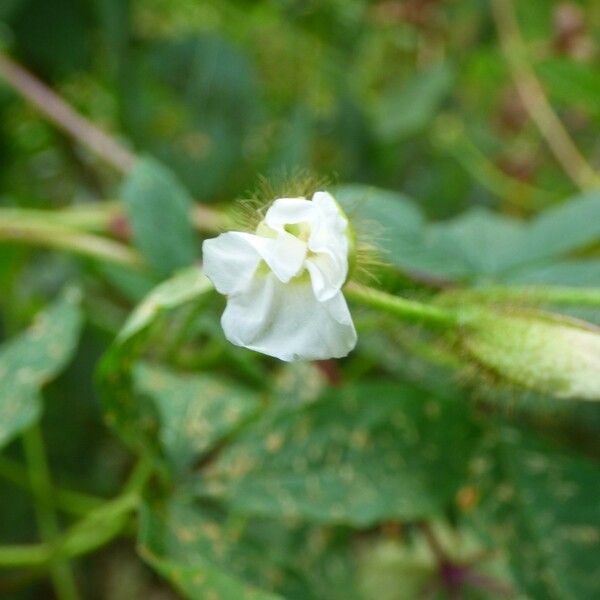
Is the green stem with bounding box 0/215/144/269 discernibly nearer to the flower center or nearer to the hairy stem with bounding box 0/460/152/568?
the hairy stem with bounding box 0/460/152/568

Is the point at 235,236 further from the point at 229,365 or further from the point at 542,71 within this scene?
the point at 542,71

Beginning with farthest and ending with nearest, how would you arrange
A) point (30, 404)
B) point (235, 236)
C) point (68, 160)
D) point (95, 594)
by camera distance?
point (68, 160) < point (95, 594) < point (30, 404) < point (235, 236)

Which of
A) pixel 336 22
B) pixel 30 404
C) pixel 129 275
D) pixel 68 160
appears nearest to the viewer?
pixel 30 404

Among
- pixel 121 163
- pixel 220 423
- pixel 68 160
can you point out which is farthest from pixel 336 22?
pixel 220 423

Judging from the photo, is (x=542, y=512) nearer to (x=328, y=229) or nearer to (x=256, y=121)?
(x=328, y=229)

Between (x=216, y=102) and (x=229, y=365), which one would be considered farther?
(x=216, y=102)

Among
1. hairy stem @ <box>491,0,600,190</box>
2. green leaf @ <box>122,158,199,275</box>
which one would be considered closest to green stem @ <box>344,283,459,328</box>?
green leaf @ <box>122,158,199,275</box>

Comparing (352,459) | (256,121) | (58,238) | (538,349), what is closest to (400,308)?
(538,349)
